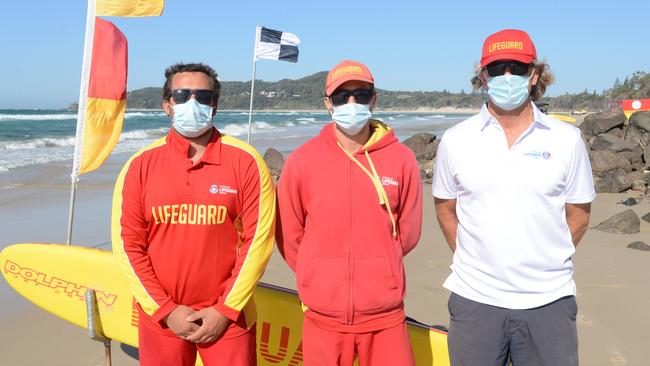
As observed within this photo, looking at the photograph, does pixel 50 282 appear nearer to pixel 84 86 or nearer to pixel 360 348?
pixel 84 86

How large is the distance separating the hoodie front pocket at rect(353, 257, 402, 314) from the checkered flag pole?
31.1 feet

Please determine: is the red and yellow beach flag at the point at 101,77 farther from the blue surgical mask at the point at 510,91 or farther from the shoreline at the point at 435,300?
the blue surgical mask at the point at 510,91

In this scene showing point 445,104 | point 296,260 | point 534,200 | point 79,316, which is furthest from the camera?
point 445,104

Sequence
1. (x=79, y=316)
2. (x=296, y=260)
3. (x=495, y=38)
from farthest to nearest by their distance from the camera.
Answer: (x=79, y=316) → (x=296, y=260) → (x=495, y=38)

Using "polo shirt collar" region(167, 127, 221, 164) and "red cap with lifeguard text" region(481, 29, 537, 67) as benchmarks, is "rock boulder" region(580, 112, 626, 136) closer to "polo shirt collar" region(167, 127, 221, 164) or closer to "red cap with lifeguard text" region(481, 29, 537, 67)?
"red cap with lifeguard text" region(481, 29, 537, 67)

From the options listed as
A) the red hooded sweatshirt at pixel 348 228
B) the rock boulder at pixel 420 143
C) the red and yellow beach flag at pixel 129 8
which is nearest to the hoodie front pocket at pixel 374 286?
the red hooded sweatshirt at pixel 348 228

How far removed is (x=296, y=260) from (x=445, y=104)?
507 feet

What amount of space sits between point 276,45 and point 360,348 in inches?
408

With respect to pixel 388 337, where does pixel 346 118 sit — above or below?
above

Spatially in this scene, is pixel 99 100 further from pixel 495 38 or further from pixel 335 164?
pixel 495 38

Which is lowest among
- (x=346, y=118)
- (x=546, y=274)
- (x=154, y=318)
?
(x=154, y=318)

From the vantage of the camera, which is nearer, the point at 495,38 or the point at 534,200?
the point at 534,200

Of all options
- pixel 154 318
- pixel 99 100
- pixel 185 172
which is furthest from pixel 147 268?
pixel 99 100

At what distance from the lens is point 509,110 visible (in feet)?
7.87
